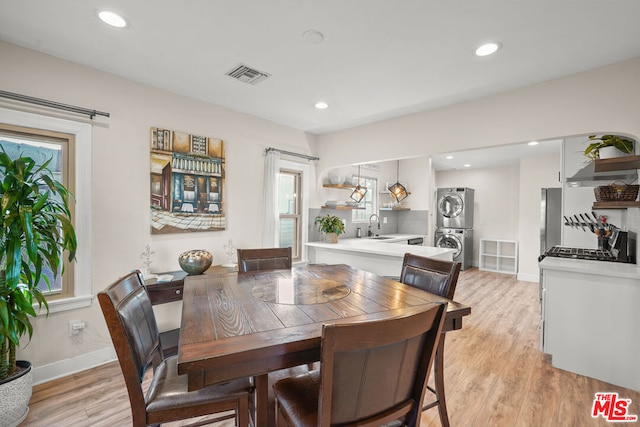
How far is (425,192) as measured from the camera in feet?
21.0

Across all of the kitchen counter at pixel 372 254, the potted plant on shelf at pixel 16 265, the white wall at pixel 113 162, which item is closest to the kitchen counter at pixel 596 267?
the kitchen counter at pixel 372 254

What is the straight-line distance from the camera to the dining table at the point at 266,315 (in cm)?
103

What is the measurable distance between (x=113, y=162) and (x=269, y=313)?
216cm

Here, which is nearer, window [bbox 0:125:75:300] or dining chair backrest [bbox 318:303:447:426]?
dining chair backrest [bbox 318:303:447:426]

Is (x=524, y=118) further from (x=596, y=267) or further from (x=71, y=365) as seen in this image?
(x=71, y=365)

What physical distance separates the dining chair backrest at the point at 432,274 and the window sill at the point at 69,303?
257 centimetres

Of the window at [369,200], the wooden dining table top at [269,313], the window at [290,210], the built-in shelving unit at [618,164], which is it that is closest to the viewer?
the wooden dining table top at [269,313]

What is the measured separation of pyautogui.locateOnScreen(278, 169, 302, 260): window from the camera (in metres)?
4.10

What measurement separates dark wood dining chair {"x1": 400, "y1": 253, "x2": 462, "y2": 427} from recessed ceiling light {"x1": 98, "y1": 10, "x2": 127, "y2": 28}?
2446 millimetres

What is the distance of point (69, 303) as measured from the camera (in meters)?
2.35

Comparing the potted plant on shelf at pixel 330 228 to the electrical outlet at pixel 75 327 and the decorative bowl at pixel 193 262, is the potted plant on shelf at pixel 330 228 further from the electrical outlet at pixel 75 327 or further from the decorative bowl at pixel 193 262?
the electrical outlet at pixel 75 327

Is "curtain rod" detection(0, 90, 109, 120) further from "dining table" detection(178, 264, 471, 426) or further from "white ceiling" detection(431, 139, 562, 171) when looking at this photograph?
"white ceiling" detection(431, 139, 562, 171)

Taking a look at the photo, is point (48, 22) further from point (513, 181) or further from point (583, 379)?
point (513, 181)

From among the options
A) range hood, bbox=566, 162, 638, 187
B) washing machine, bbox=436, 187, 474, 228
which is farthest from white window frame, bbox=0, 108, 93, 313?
washing machine, bbox=436, 187, 474, 228
